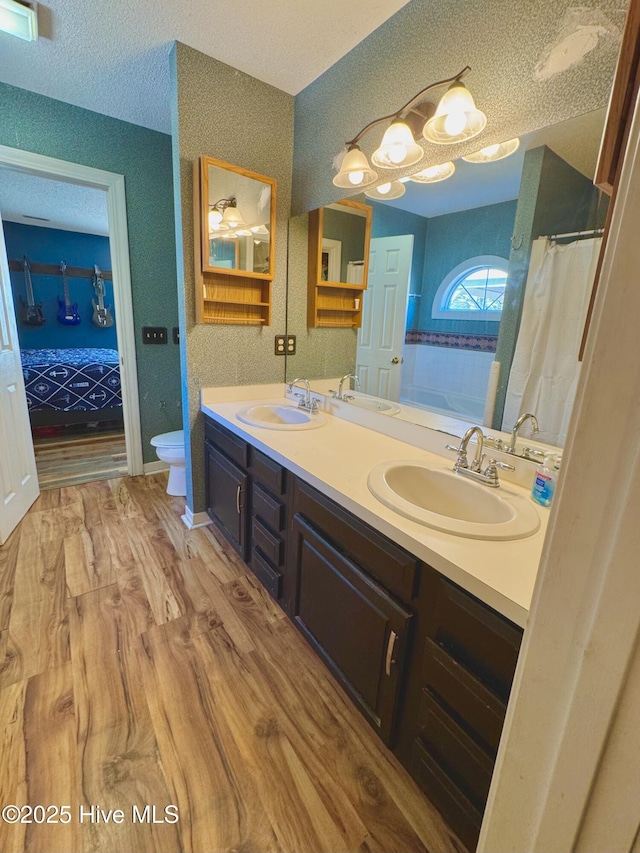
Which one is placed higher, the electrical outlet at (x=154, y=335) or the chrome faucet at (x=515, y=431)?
the electrical outlet at (x=154, y=335)

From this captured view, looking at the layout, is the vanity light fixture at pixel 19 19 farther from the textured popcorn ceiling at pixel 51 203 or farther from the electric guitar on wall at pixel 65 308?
the electric guitar on wall at pixel 65 308

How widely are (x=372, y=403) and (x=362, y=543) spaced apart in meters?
0.91

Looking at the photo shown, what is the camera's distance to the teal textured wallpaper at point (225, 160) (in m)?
1.84

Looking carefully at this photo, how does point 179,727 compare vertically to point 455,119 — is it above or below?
below

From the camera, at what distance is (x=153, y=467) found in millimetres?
3148

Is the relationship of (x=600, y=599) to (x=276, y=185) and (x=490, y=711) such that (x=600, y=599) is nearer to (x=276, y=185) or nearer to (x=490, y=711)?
(x=490, y=711)

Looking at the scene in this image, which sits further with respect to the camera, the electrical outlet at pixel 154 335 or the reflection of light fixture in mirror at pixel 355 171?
the electrical outlet at pixel 154 335

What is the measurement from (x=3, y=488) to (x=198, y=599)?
4.63 feet

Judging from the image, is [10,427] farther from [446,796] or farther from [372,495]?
[446,796]

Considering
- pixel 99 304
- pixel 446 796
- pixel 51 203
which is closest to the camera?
pixel 446 796

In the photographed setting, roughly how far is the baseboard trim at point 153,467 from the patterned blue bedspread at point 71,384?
4.64 feet

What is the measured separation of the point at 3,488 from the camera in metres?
2.18

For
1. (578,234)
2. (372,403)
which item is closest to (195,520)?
(372,403)

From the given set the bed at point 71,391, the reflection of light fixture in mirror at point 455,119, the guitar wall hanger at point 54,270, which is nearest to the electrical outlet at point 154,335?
the bed at point 71,391
